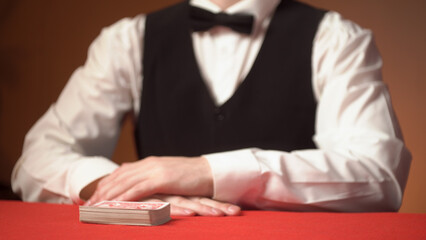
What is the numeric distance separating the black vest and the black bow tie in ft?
0.16

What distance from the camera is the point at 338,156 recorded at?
1.08 m

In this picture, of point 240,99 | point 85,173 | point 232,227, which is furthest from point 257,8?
point 232,227

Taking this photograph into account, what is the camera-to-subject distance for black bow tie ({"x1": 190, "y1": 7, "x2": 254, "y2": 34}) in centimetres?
144

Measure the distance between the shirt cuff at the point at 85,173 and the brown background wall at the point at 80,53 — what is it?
1942mm

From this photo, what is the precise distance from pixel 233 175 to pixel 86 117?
614 millimetres

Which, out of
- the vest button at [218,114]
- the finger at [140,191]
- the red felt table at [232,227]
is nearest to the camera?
the red felt table at [232,227]

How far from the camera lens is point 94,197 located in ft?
3.35

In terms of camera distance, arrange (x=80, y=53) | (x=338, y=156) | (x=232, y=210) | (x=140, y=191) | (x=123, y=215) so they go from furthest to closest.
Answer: (x=80, y=53) → (x=338, y=156) → (x=140, y=191) → (x=232, y=210) → (x=123, y=215)

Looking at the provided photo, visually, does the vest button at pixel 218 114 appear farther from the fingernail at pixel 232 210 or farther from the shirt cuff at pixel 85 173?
the fingernail at pixel 232 210

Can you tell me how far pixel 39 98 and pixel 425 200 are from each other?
2.66 meters

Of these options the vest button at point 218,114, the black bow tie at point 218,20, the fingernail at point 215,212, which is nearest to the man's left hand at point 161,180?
the fingernail at point 215,212

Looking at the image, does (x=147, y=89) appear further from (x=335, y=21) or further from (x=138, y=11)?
(x=138, y=11)

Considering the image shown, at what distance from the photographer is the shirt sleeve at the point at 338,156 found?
1001 mm

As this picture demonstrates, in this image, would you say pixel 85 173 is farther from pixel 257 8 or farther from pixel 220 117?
pixel 257 8
